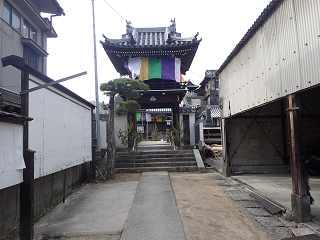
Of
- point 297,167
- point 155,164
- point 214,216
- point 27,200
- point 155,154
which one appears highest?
point 297,167

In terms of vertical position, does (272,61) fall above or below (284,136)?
above

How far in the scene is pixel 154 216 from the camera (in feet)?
16.2

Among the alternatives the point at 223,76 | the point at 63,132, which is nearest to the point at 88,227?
the point at 63,132

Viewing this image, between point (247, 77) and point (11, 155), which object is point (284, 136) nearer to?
point (247, 77)

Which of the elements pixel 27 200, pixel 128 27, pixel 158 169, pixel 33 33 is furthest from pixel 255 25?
pixel 128 27

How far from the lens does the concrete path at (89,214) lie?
A: 4.30 m

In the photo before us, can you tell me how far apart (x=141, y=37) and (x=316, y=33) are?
14.1 metres

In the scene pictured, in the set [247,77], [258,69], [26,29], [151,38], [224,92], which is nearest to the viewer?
[258,69]

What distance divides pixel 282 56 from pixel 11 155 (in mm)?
5463

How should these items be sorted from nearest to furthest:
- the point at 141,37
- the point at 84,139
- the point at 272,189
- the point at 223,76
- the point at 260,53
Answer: the point at 260,53 < the point at 272,189 < the point at 84,139 < the point at 223,76 < the point at 141,37

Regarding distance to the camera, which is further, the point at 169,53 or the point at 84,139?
the point at 169,53

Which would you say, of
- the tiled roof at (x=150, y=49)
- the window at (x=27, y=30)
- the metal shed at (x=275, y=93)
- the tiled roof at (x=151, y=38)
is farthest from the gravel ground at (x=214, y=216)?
the window at (x=27, y=30)

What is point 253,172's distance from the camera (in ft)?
34.0

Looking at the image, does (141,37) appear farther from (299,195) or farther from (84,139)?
(299,195)
